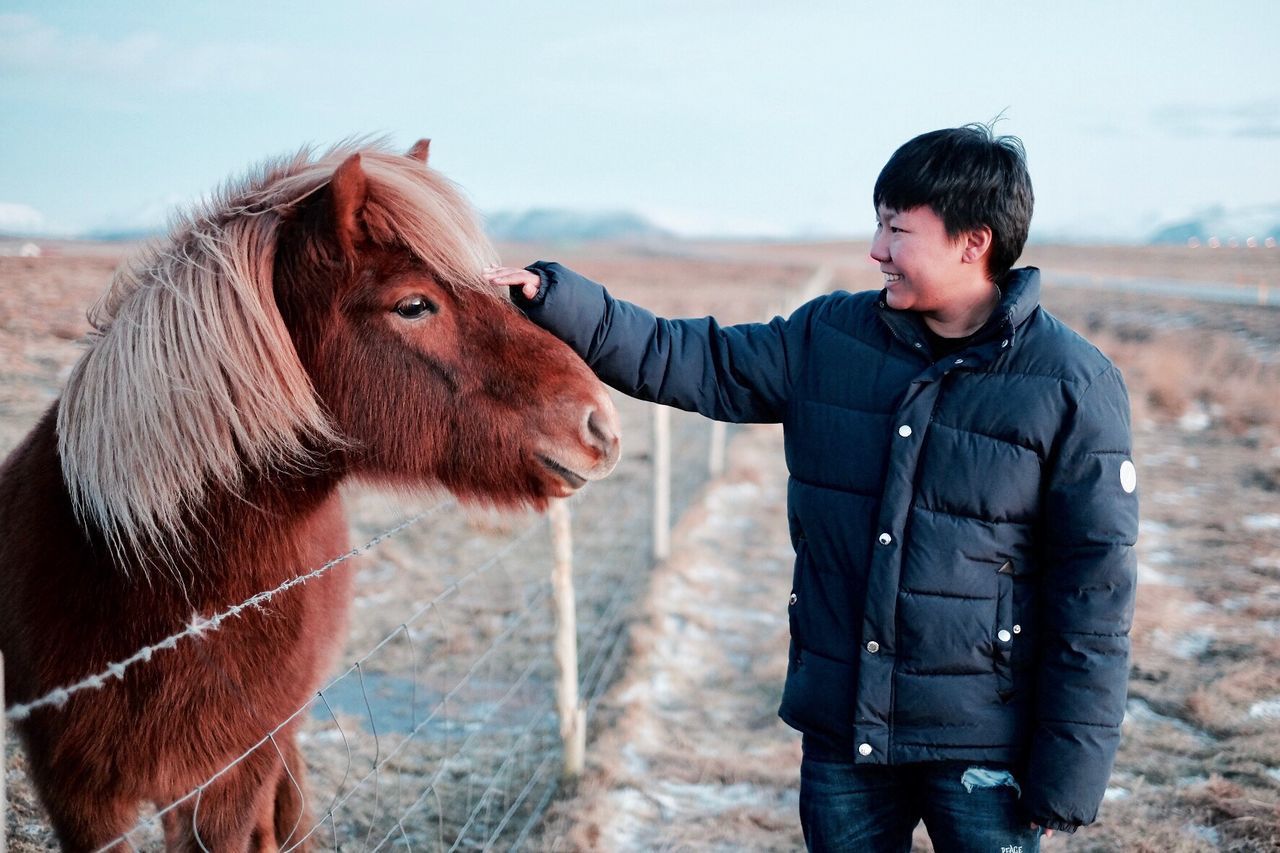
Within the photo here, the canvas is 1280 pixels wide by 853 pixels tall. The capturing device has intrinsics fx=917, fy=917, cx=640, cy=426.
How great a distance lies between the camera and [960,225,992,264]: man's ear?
1927mm

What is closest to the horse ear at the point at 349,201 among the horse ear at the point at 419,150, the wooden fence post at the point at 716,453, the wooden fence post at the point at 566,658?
the horse ear at the point at 419,150

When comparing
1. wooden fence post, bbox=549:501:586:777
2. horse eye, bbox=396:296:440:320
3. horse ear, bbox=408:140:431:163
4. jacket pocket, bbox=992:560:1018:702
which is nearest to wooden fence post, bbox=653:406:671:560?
wooden fence post, bbox=549:501:586:777

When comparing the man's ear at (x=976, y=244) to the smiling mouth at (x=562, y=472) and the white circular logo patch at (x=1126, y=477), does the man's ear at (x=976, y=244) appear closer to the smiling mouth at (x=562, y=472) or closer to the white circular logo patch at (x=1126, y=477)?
the white circular logo patch at (x=1126, y=477)

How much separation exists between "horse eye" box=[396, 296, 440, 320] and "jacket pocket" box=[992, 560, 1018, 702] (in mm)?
1405

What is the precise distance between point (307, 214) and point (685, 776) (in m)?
2.86

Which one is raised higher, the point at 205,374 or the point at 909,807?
the point at 205,374

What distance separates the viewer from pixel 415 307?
218 cm

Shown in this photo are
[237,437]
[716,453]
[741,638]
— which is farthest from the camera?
[716,453]

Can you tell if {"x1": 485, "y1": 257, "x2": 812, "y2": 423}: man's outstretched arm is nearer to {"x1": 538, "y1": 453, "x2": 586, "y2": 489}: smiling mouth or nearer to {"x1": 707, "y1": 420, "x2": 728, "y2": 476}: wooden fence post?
{"x1": 538, "y1": 453, "x2": 586, "y2": 489}: smiling mouth

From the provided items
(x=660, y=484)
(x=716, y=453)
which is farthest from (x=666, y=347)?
(x=716, y=453)

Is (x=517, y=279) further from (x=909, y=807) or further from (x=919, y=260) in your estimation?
(x=909, y=807)

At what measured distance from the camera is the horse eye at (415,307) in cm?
216

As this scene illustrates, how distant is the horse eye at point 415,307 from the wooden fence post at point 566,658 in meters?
1.78

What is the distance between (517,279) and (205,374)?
0.71 m
